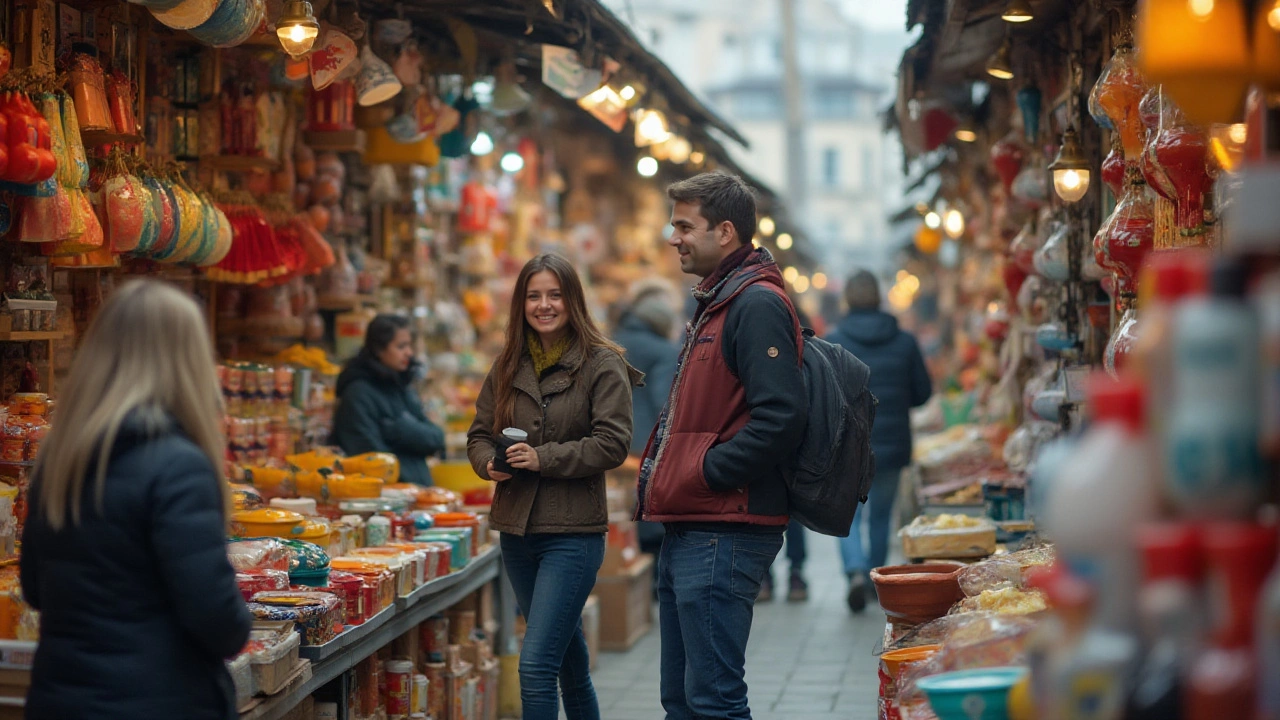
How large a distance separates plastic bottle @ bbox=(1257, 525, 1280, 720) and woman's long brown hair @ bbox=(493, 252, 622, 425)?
112 inches

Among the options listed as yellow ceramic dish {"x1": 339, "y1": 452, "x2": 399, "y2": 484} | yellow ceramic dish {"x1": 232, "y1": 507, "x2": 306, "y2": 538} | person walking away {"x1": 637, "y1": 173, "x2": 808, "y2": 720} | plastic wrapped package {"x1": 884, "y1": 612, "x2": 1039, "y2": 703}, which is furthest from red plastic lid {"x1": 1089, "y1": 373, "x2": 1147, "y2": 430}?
yellow ceramic dish {"x1": 339, "y1": 452, "x2": 399, "y2": 484}

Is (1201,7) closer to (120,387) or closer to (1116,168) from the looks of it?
(120,387)

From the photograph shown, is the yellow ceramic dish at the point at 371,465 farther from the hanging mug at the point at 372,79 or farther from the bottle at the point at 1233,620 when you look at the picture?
the bottle at the point at 1233,620

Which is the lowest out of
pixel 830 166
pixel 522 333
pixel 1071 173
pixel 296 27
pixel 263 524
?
pixel 263 524

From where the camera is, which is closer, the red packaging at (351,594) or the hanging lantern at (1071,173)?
the red packaging at (351,594)

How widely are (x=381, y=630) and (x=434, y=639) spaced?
0.91m

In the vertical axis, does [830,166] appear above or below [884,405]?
above

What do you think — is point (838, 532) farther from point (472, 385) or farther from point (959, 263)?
point (959, 263)

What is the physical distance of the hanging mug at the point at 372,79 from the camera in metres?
6.29

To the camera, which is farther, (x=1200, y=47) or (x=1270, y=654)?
(x=1200, y=47)

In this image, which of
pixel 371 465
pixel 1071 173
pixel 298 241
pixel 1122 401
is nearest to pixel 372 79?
pixel 298 241

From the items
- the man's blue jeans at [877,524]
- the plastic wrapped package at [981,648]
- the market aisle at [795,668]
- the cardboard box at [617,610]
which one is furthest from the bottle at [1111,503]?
the man's blue jeans at [877,524]

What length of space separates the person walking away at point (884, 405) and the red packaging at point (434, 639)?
319 cm

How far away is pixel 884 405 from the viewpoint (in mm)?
8367
